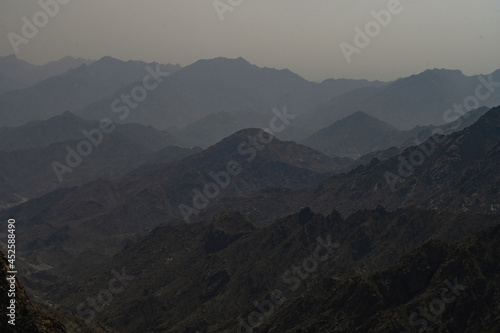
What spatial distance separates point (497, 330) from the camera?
119438 millimetres

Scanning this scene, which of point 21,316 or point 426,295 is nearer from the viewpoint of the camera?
point 21,316

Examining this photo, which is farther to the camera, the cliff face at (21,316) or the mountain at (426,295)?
the mountain at (426,295)

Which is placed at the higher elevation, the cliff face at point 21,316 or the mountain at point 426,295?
the cliff face at point 21,316

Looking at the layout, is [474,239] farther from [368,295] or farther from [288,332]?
[288,332]

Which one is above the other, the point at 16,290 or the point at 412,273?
the point at 16,290

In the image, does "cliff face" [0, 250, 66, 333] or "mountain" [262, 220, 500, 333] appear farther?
"mountain" [262, 220, 500, 333]

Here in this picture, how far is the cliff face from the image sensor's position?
68.9 metres

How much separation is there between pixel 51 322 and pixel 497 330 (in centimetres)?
11023

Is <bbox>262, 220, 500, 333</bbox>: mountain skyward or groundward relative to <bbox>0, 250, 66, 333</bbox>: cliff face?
groundward

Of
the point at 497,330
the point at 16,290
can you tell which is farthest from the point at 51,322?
the point at 497,330

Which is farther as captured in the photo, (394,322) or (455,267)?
(455,267)

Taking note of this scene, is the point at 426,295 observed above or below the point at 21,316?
below

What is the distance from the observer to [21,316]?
71.0 metres

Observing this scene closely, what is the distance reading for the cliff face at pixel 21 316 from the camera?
226ft
